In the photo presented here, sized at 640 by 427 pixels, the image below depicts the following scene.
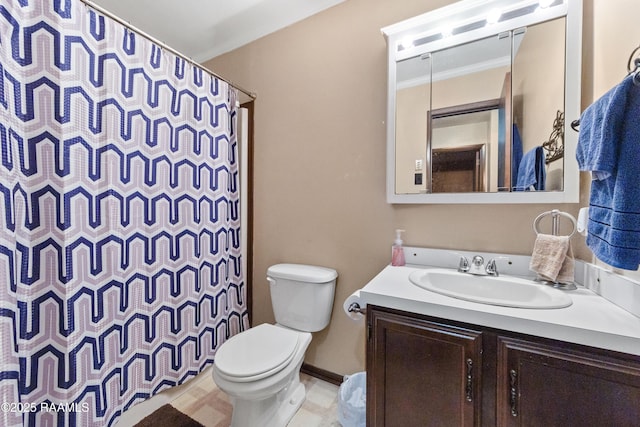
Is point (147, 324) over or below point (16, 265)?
below

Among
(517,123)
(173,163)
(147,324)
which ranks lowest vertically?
(147,324)

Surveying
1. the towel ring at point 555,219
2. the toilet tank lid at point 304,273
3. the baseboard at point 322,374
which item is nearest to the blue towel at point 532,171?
the towel ring at point 555,219

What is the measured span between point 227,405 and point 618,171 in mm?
1954

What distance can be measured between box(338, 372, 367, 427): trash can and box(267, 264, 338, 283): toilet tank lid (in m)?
0.51

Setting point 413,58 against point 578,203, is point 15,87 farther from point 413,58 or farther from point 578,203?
point 578,203

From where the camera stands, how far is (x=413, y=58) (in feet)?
4.40

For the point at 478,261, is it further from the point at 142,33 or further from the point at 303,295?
the point at 142,33

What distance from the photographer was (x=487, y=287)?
109 cm

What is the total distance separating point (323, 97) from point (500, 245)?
49.8 inches

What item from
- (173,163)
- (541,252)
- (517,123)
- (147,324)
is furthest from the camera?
(173,163)

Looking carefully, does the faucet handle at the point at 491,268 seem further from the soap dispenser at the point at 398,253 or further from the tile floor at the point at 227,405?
the tile floor at the point at 227,405

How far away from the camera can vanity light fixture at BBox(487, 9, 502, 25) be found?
1.16 metres

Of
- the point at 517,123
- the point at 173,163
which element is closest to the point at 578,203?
the point at 517,123

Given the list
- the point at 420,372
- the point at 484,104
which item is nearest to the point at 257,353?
the point at 420,372
